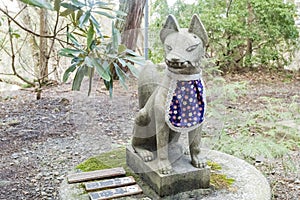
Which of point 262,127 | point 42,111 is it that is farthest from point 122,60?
point 42,111

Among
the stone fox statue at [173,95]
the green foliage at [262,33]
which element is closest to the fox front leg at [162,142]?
the stone fox statue at [173,95]

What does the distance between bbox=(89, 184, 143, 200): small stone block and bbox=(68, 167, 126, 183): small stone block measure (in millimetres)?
118

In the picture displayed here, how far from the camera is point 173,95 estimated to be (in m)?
1.27

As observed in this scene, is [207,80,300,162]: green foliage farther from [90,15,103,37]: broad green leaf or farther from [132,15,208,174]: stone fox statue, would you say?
[90,15,103,37]: broad green leaf

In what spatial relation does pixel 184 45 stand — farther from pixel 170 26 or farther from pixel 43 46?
pixel 43 46

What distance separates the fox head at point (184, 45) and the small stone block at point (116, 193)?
1.61 ft

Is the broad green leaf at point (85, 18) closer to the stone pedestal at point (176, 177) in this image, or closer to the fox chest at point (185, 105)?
the fox chest at point (185, 105)

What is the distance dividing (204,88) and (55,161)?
1.49 metres

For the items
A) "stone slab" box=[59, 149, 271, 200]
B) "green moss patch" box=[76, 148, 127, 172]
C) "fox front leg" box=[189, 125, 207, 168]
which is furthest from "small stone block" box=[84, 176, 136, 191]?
"fox front leg" box=[189, 125, 207, 168]

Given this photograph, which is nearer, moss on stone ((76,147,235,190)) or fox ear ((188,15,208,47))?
fox ear ((188,15,208,47))

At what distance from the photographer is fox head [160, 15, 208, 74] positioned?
1.19 metres

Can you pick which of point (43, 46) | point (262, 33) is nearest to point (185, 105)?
point (43, 46)

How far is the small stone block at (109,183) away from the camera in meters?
1.41

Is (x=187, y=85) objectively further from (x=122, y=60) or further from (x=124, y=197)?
(x=124, y=197)
